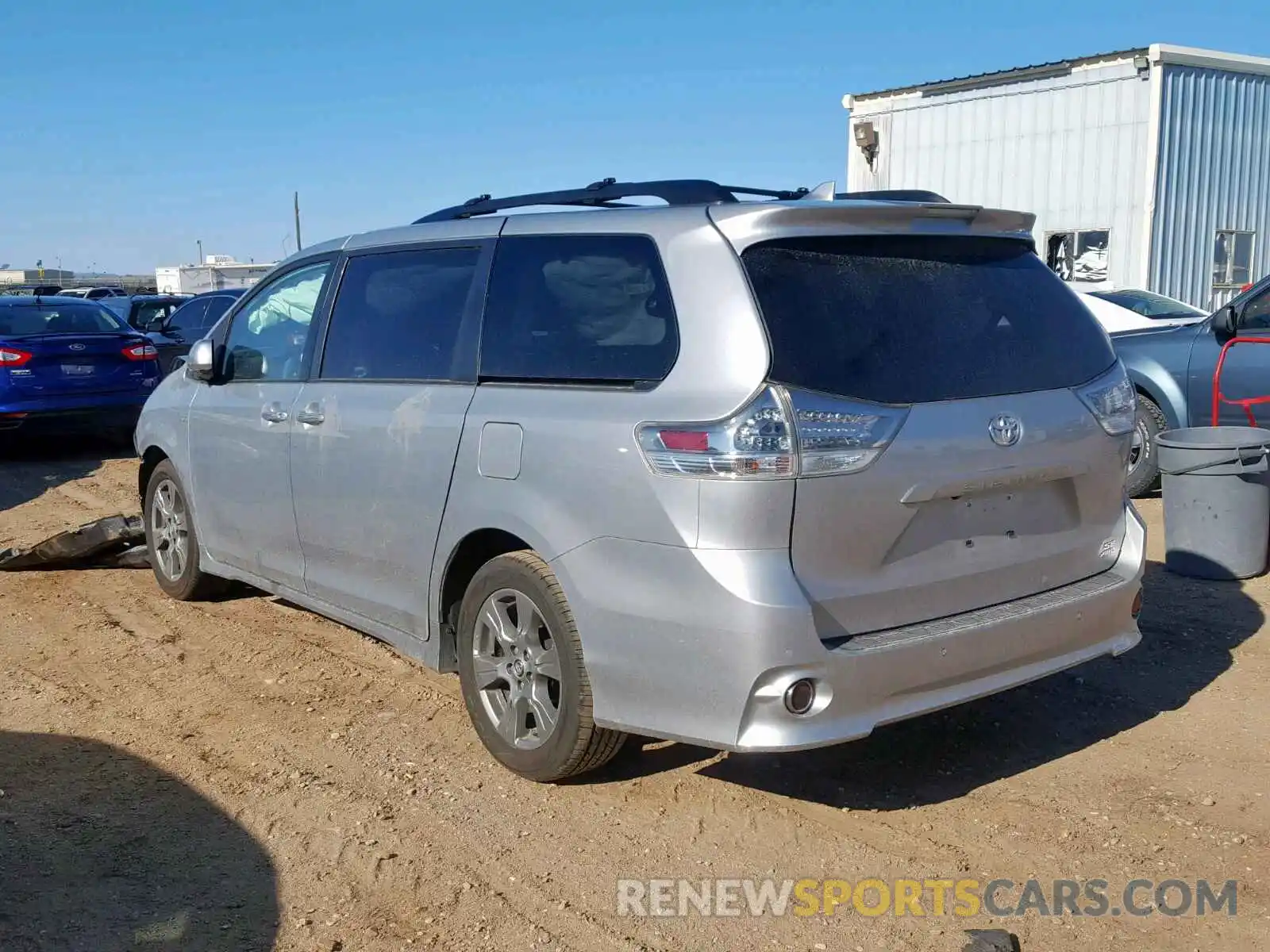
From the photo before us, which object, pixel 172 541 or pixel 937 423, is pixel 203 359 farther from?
pixel 937 423

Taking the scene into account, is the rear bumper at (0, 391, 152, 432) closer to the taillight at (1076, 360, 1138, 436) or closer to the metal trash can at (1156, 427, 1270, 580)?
the metal trash can at (1156, 427, 1270, 580)

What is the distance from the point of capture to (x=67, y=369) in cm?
1184

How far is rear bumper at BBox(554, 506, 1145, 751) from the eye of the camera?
3469 millimetres

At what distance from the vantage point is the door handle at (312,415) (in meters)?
5.04

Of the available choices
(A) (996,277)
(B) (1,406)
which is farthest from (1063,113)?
(A) (996,277)

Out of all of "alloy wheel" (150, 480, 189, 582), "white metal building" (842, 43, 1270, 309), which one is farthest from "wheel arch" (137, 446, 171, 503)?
"white metal building" (842, 43, 1270, 309)

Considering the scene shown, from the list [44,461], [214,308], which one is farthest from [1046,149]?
[44,461]

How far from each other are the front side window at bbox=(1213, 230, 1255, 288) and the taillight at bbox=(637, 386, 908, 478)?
18.3 metres

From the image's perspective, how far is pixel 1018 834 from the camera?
3.85m

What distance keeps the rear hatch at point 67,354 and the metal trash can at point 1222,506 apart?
31.3 ft

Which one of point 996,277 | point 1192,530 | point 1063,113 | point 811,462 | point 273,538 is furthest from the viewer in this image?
point 1063,113

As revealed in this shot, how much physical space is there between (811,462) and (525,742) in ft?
4.80

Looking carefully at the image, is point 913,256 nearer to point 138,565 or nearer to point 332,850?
point 332,850

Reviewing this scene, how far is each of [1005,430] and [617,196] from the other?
164 centimetres
